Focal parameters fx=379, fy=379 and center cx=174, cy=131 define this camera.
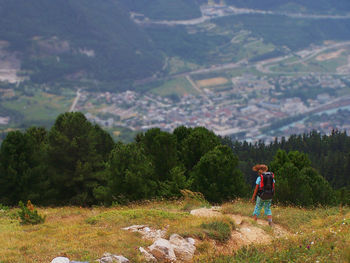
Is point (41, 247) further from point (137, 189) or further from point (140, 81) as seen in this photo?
point (140, 81)

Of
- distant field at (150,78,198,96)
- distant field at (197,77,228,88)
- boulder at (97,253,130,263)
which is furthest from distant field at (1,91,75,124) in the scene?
boulder at (97,253,130,263)

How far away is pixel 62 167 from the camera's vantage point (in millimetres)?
26203

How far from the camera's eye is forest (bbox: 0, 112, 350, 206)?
21.2 metres

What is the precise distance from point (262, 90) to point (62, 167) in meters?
137

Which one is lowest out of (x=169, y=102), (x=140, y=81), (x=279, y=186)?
(x=279, y=186)

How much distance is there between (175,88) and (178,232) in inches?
5783

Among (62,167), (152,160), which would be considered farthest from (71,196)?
(152,160)

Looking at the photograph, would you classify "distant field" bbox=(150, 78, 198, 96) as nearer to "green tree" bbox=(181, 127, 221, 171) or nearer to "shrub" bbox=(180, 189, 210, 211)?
"green tree" bbox=(181, 127, 221, 171)

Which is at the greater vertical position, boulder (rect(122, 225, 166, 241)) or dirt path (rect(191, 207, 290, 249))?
boulder (rect(122, 225, 166, 241))

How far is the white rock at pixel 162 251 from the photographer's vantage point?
1048 cm

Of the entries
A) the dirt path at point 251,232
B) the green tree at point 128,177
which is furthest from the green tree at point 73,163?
the dirt path at point 251,232

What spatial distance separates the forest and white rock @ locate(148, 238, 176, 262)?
31.0 ft

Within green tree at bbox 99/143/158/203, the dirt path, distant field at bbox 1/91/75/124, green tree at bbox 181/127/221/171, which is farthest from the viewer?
distant field at bbox 1/91/75/124

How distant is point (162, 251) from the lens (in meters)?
10.6
